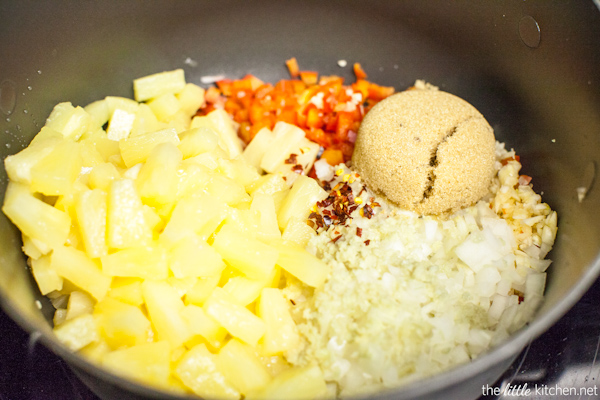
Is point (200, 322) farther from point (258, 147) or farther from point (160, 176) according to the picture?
point (258, 147)

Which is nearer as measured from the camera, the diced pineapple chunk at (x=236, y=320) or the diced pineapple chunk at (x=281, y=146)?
the diced pineapple chunk at (x=236, y=320)

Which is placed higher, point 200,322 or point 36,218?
point 36,218

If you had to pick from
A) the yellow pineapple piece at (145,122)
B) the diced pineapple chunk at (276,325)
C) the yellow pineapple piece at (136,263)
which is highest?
the yellow pineapple piece at (145,122)

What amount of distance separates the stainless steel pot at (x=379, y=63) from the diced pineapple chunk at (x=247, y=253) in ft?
1.78

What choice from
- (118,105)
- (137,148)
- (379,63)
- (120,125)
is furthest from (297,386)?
(379,63)

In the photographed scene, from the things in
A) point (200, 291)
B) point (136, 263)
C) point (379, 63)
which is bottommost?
point (200, 291)

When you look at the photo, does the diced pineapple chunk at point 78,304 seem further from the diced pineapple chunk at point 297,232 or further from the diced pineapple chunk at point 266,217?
the diced pineapple chunk at point 297,232

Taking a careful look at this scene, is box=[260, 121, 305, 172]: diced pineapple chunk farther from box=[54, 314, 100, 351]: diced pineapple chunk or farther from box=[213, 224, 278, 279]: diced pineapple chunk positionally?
box=[54, 314, 100, 351]: diced pineapple chunk

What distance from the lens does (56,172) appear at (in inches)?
57.9

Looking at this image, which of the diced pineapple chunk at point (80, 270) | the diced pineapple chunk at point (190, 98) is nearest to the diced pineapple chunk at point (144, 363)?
the diced pineapple chunk at point (80, 270)

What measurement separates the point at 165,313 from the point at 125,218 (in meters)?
0.36

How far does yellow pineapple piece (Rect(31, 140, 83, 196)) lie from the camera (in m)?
1.46

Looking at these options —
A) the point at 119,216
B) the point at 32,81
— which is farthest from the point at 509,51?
the point at 32,81

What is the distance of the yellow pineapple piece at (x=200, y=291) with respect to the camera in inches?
60.5
